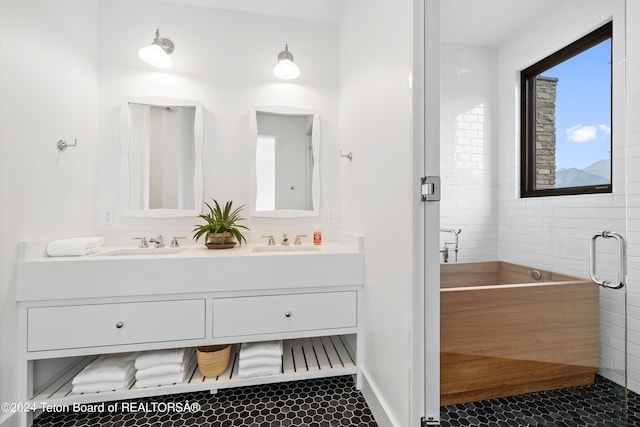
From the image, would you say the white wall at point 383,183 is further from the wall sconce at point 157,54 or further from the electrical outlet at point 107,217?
the electrical outlet at point 107,217

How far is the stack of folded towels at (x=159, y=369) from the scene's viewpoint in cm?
156

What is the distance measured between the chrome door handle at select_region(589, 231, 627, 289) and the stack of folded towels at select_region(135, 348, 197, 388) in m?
1.84

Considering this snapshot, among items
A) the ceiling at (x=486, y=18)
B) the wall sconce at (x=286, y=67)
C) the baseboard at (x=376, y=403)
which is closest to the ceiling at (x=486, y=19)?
the ceiling at (x=486, y=18)

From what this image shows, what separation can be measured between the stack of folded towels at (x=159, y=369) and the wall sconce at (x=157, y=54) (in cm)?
184

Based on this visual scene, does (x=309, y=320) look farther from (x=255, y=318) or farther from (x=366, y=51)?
(x=366, y=51)

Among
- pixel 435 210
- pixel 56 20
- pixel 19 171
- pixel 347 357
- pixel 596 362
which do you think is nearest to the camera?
pixel 596 362

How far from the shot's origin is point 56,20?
5.34ft

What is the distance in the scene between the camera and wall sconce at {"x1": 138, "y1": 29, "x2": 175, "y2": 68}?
1911 millimetres

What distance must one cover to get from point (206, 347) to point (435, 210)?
4.99ft

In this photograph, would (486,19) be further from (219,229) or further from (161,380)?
(161,380)

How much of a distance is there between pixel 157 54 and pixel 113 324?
1689 millimetres

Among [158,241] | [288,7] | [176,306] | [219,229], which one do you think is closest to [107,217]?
[158,241]

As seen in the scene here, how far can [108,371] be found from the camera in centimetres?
153

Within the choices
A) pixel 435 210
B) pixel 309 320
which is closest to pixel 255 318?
pixel 309 320
